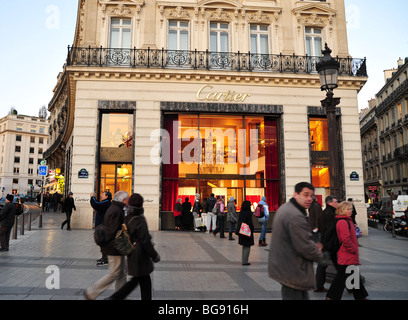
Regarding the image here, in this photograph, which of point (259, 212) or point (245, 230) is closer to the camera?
point (245, 230)

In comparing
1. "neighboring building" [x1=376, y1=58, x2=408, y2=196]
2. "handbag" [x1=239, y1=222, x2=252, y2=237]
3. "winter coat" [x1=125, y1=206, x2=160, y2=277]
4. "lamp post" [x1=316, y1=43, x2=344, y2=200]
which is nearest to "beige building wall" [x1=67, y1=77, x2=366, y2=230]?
"handbag" [x1=239, y1=222, x2=252, y2=237]

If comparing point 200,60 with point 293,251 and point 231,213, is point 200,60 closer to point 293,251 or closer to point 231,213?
point 231,213

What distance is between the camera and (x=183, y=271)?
7215mm

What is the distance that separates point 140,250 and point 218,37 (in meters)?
14.8

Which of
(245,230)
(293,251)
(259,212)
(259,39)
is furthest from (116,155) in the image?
(293,251)

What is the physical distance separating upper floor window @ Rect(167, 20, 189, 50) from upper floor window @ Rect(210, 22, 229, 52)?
133 centimetres

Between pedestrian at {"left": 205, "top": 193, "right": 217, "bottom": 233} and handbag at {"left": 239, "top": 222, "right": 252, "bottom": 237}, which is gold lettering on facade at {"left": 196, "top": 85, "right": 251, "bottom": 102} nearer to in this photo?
pedestrian at {"left": 205, "top": 193, "right": 217, "bottom": 233}

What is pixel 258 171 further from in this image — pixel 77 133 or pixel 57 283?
pixel 57 283

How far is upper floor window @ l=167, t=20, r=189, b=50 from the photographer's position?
1648cm

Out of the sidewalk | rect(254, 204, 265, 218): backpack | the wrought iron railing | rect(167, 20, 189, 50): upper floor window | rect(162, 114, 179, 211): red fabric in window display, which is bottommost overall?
the sidewalk

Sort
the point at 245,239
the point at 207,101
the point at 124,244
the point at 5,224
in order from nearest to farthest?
1. the point at 124,244
2. the point at 245,239
3. the point at 5,224
4. the point at 207,101

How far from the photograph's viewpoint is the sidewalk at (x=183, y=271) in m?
5.48

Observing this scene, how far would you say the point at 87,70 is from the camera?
1530cm

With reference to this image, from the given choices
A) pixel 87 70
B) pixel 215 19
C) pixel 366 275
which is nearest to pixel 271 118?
pixel 215 19
